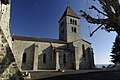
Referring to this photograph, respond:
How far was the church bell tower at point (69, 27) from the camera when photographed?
40031mm

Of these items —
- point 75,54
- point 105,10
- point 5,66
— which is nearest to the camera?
point 5,66

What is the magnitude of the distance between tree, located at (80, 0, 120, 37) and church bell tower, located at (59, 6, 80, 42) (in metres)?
32.3

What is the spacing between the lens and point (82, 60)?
36.2 meters

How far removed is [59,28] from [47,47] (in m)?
13.2

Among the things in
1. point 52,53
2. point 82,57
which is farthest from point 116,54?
point 52,53

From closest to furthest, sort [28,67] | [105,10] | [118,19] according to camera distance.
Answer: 1. [118,19]
2. [105,10]
3. [28,67]

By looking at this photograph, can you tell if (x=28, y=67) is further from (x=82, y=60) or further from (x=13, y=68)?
(x=13, y=68)

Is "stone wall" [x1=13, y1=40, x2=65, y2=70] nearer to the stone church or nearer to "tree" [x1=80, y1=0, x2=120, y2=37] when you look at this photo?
the stone church

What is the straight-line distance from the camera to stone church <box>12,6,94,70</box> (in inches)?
1219

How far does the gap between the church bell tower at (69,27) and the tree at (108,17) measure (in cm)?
3230

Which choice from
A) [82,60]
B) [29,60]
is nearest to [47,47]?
[29,60]

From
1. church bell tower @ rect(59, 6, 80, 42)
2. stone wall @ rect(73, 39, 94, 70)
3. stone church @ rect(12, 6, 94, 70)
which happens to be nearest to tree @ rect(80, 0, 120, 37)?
stone church @ rect(12, 6, 94, 70)

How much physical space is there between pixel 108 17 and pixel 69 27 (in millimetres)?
34947

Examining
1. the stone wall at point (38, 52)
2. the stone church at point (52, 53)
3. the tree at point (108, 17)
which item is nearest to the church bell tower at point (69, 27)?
the stone church at point (52, 53)
